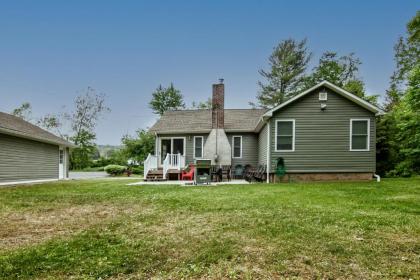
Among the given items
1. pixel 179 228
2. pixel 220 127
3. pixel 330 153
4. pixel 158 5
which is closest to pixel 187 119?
pixel 220 127

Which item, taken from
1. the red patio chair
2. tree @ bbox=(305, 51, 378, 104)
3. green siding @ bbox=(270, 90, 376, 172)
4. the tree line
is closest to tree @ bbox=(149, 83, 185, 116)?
the tree line

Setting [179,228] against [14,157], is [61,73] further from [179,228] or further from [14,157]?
[179,228]

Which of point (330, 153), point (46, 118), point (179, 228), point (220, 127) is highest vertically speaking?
point (46, 118)

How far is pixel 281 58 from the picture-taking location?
102 feet

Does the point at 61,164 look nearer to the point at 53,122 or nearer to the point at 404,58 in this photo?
the point at 53,122

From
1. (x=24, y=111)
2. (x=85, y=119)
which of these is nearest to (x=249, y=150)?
(x=85, y=119)

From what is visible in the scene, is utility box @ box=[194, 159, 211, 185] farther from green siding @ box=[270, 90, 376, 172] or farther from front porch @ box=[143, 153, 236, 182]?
green siding @ box=[270, 90, 376, 172]

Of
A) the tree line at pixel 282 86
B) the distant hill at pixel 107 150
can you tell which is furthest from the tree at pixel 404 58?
the distant hill at pixel 107 150

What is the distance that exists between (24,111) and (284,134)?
3485 centimetres

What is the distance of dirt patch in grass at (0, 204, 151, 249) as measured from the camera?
158 inches

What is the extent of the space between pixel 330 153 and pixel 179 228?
9799 millimetres

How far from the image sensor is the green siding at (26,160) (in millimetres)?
13492

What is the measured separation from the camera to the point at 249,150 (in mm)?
16297

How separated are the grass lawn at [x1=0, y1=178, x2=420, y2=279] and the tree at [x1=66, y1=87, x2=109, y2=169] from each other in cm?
2857
